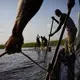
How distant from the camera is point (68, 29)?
25.9 feet

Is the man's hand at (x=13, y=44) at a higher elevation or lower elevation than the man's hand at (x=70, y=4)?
lower

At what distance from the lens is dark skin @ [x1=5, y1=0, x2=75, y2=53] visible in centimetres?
228

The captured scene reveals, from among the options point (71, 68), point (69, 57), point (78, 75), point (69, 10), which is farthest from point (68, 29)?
point (78, 75)

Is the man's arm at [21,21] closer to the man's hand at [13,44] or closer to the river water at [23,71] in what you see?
the man's hand at [13,44]

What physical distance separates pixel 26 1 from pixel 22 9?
79mm

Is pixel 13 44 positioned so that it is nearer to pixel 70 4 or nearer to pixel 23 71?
pixel 70 4

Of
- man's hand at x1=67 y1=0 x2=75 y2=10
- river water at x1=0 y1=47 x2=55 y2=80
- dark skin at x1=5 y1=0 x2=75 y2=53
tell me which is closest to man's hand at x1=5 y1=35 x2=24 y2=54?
dark skin at x1=5 y1=0 x2=75 y2=53

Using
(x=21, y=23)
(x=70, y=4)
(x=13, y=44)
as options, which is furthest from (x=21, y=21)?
(x=70, y=4)

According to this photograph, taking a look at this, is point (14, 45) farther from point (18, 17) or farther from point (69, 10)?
point (69, 10)

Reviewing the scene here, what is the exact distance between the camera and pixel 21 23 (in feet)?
7.60

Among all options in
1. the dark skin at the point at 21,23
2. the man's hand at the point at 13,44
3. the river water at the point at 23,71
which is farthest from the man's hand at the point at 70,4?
the river water at the point at 23,71

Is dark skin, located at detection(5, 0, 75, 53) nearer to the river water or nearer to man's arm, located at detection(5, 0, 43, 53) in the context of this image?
man's arm, located at detection(5, 0, 43, 53)

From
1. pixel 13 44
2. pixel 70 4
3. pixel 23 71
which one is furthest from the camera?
pixel 23 71

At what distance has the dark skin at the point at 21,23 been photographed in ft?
7.49
